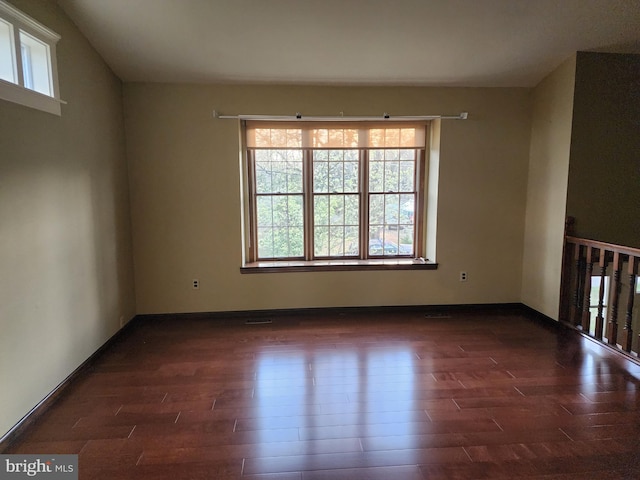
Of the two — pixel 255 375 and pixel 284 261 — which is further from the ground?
pixel 284 261

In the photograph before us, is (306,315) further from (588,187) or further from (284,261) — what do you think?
(588,187)

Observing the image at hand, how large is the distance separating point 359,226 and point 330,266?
0.60m

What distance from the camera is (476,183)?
4.04 m

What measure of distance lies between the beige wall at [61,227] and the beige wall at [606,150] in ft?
13.9

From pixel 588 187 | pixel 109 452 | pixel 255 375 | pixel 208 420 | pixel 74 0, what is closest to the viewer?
pixel 109 452

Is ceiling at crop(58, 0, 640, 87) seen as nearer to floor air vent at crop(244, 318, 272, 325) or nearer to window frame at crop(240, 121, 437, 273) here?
window frame at crop(240, 121, 437, 273)

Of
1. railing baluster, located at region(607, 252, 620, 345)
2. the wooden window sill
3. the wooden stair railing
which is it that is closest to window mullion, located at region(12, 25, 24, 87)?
the wooden window sill

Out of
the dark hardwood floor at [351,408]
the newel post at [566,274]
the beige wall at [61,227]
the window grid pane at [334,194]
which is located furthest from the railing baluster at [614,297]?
the beige wall at [61,227]

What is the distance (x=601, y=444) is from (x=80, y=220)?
369 cm

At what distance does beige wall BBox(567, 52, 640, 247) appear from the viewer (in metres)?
3.37

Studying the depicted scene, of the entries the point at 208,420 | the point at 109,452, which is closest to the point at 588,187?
the point at 208,420

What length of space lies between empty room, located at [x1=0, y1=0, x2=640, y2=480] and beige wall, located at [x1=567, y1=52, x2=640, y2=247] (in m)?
0.02

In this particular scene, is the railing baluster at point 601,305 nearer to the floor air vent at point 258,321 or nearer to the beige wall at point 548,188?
the beige wall at point 548,188

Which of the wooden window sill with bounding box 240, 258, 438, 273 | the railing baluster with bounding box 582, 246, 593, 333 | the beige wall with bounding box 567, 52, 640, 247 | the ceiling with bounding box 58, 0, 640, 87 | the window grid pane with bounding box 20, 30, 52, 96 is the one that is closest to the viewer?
the window grid pane with bounding box 20, 30, 52, 96
